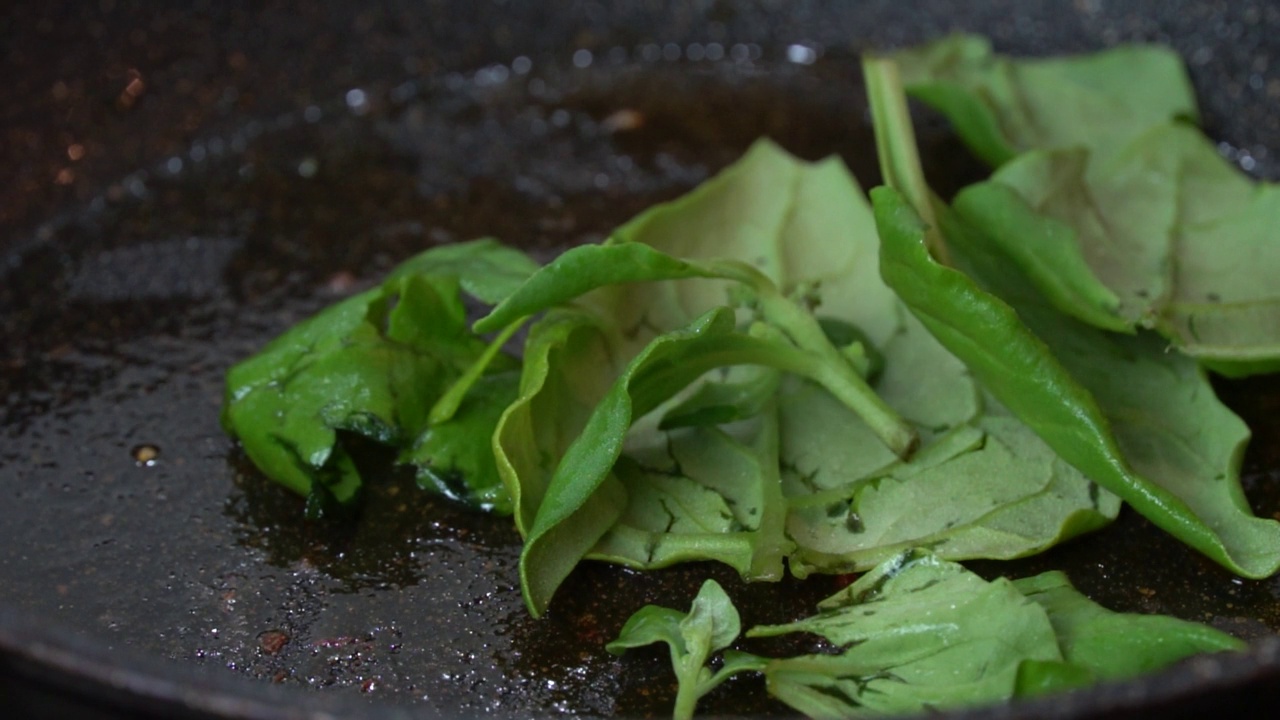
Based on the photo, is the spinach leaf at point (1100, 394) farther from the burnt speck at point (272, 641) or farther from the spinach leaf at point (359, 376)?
the burnt speck at point (272, 641)

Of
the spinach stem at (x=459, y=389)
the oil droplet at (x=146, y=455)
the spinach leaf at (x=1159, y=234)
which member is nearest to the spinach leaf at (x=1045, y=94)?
the spinach leaf at (x=1159, y=234)

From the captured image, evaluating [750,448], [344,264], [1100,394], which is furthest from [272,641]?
[1100,394]

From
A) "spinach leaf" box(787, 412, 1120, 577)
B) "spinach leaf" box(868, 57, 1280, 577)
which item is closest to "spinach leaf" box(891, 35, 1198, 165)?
"spinach leaf" box(868, 57, 1280, 577)

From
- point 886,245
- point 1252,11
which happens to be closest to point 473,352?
point 886,245

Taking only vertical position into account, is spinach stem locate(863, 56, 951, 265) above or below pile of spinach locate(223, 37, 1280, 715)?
above

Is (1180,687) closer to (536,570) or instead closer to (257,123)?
(536,570)

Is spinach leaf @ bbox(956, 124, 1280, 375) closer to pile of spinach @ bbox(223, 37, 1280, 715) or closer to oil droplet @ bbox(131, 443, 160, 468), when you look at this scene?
pile of spinach @ bbox(223, 37, 1280, 715)
